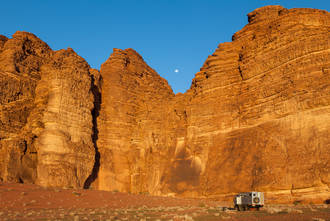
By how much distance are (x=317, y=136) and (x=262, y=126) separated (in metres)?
6.18

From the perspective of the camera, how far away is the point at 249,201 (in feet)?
72.6

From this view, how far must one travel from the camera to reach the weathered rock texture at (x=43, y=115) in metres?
38.2

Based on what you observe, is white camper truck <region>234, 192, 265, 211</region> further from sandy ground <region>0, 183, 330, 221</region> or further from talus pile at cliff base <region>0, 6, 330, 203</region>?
talus pile at cliff base <region>0, 6, 330, 203</region>

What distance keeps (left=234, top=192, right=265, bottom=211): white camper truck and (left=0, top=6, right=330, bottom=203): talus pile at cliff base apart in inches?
317

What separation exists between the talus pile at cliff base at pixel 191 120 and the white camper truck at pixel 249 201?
317 inches

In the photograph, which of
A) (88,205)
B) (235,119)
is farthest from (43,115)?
(235,119)

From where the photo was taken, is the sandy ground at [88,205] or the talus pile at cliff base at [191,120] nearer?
the sandy ground at [88,205]

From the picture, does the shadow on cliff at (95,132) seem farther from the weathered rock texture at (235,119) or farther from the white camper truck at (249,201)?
the white camper truck at (249,201)

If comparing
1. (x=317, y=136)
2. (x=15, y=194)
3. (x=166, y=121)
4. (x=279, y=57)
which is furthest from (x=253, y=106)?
(x=15, y=194)

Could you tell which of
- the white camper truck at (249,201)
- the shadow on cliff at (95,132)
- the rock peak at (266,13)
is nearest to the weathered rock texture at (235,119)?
the rock peak at (266,13)

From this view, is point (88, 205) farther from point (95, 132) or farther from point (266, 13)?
point (266, 13)

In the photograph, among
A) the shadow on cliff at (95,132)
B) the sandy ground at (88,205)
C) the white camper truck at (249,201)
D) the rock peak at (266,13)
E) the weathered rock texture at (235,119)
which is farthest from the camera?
the shadow on cliff at (95,132)

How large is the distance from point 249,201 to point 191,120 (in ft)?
74.8

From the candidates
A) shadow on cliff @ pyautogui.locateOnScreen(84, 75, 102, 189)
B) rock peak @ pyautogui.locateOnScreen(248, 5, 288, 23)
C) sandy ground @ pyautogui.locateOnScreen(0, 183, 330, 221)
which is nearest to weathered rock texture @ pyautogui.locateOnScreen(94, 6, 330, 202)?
rock peak @ pyautogui.locateOnScreen(248, 5, 288, 23)
